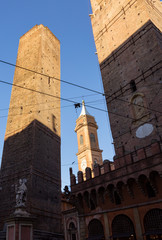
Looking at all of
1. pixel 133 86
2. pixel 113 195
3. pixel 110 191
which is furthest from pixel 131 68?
pixel 113 195

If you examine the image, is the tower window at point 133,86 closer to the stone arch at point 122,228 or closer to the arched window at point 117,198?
the arched window at point 117,198

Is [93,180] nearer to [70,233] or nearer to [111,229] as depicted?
[111,229]

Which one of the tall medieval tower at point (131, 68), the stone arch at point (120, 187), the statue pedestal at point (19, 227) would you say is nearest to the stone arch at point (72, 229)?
the stone arch at point (120, 187)

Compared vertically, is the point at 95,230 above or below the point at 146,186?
below

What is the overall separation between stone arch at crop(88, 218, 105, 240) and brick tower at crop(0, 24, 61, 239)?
5.81 metres

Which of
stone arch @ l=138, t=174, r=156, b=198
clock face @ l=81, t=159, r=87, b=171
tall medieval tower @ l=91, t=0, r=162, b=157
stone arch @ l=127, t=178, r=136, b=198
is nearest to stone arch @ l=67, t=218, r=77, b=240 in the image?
stone arch @ l=127, t=178, r=136, b=198

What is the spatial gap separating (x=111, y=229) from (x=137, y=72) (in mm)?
10930

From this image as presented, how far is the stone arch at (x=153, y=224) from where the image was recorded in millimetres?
11281

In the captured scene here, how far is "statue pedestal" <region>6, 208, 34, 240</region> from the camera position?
1058 cm

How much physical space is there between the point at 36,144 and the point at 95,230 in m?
11.2

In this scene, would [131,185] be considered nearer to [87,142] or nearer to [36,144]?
[36,144]

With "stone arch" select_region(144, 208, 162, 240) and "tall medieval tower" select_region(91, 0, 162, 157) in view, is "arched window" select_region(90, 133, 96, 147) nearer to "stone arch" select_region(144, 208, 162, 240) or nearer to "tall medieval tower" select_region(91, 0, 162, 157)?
"tall medieval tower" select_region(91, 0, 162, 157)

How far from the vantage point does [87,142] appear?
37.3 m

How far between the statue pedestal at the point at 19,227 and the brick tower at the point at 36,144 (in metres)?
7.80
